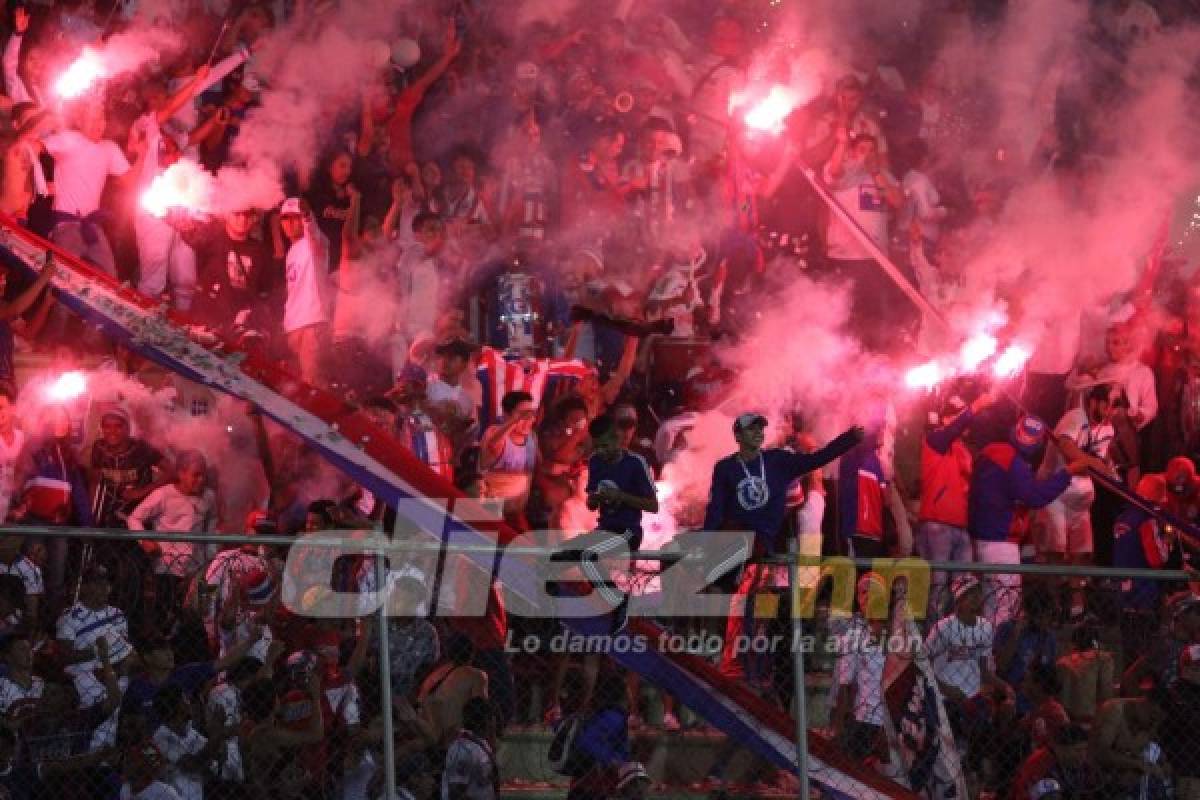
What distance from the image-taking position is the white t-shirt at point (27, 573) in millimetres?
8445

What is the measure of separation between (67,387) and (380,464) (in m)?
2.32

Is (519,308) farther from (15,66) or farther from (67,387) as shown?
(15,66)

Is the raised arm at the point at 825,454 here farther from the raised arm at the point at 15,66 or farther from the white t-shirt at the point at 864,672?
the raised arm at the point at 15,66

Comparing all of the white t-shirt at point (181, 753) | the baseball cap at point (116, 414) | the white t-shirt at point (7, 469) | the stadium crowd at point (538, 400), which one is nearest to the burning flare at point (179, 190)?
the stadium crowd at point (538, 400)

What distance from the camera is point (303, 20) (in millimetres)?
13531

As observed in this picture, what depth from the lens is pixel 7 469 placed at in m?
9.91

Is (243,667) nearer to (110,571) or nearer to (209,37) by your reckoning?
(110,571)

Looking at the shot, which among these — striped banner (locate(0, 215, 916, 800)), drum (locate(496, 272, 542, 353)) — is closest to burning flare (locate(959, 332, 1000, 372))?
drum (locate(496, 272, 542, 353))

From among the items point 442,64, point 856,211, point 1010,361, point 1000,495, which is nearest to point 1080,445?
point 1010,361

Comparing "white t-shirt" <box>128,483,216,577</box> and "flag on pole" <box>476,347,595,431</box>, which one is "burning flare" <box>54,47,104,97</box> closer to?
"white t-shirt" <box>128,483,216,577</box>

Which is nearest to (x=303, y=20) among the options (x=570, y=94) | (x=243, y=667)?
(x=570, y=94)

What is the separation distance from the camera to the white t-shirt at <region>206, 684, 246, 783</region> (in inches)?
321

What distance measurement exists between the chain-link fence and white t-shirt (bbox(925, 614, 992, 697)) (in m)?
0.01

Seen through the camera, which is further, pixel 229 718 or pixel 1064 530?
pixel 1064 530
